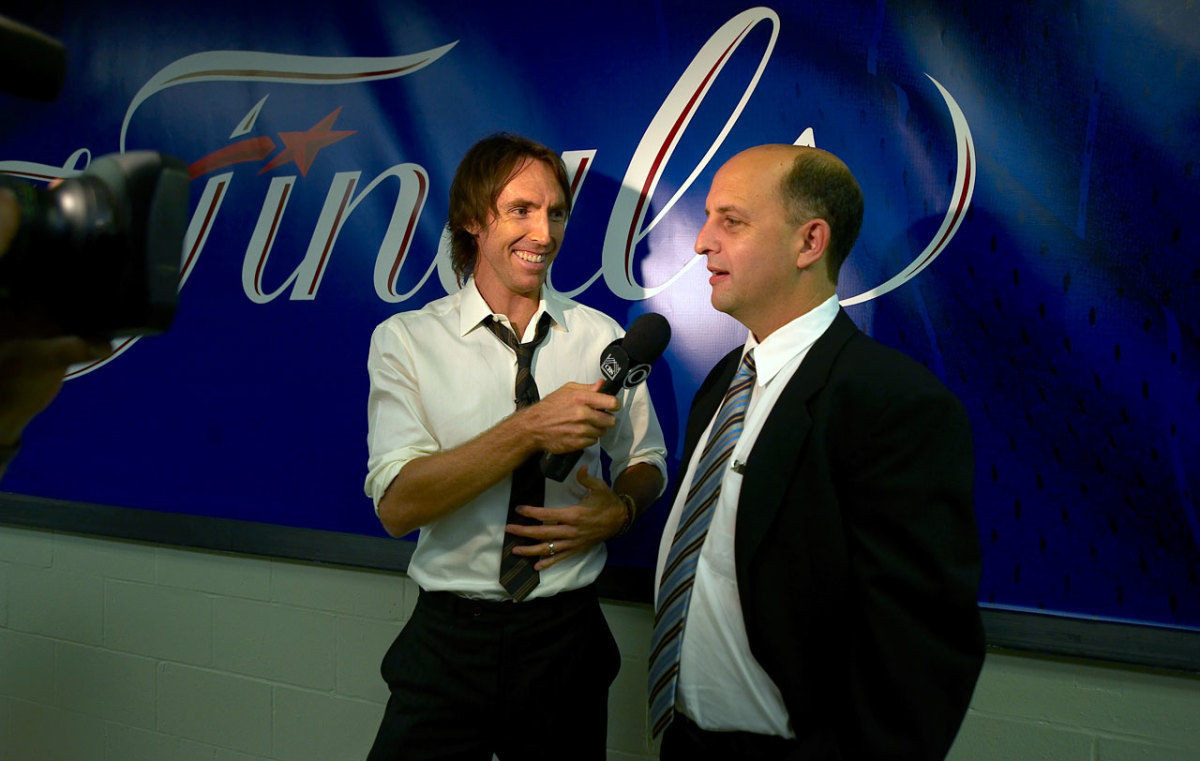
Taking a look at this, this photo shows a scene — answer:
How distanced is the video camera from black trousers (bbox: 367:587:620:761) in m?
0.97

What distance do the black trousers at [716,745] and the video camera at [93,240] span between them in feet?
3.23

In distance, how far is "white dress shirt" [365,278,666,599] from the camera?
5.42 feet

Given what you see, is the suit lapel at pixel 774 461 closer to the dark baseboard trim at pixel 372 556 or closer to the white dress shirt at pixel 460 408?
the white dress shirt at pixel 460 408

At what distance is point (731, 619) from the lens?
1.28m

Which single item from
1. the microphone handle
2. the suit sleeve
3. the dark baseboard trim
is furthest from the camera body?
the dark baseboard trim

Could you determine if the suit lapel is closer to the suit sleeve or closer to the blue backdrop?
the suit sleeve

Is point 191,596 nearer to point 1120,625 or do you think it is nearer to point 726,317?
point 726,317

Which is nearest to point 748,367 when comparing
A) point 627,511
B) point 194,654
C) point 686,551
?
point 686,551

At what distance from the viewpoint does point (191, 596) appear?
8.77 ft

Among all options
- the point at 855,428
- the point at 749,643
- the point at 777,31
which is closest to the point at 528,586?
the point at 749,643

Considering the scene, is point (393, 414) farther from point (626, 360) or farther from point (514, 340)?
point (626, 360)

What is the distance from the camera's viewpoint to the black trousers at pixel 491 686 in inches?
62.9

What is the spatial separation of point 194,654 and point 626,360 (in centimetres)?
203

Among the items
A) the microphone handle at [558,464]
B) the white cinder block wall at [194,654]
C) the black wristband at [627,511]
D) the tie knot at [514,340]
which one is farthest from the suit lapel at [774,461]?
the white cinder block wall at [194,654]
